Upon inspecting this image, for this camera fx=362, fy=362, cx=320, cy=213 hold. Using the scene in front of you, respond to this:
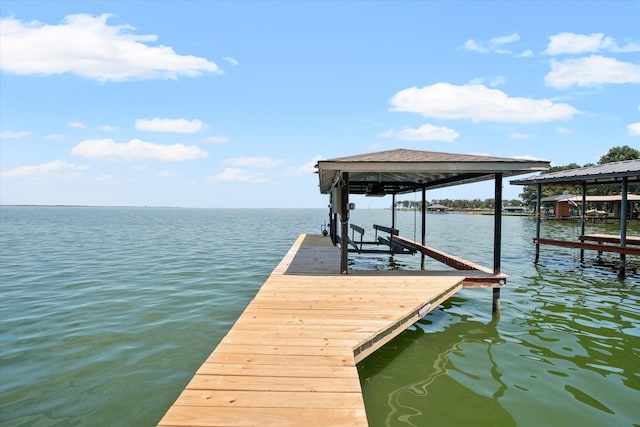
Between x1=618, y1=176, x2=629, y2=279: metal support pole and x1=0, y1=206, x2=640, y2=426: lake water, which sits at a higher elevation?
x1=618, y1=176, x2=629, y2=279: metal support pole

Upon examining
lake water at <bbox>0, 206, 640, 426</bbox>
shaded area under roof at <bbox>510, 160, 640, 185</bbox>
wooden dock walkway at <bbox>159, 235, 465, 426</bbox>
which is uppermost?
shaded area under roof at <bbox>510, 160, 640, 185</bbox>

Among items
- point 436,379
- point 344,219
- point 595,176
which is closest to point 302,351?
point 436,379

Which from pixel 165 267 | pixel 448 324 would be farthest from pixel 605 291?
pixel 165 267

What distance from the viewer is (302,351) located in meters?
3.90

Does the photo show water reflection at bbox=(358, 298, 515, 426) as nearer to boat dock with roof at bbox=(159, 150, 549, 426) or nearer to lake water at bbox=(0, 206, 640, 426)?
lake water at bbox=(0, 206, 640, 426)

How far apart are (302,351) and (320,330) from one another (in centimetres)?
66

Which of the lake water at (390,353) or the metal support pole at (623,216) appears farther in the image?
the metal support pole at (623,216)

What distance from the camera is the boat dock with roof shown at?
282 centimetres

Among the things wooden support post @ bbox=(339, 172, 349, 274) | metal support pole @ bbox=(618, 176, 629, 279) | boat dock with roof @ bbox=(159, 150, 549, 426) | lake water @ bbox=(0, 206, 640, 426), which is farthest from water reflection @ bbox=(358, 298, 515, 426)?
metal support pole @ bbox=(618, 176, 629, 279)

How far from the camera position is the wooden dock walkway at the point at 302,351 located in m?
2.77

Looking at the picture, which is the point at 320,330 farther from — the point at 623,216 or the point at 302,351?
the point at 623,216

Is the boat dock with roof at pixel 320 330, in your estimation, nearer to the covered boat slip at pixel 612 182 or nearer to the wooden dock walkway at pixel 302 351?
the wooden dock walkway at pixel 302 351

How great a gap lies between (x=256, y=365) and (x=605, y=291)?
10.6 metres

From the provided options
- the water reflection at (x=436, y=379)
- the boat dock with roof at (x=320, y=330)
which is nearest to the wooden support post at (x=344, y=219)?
the boat dock with roof at (x=320, y=330)
